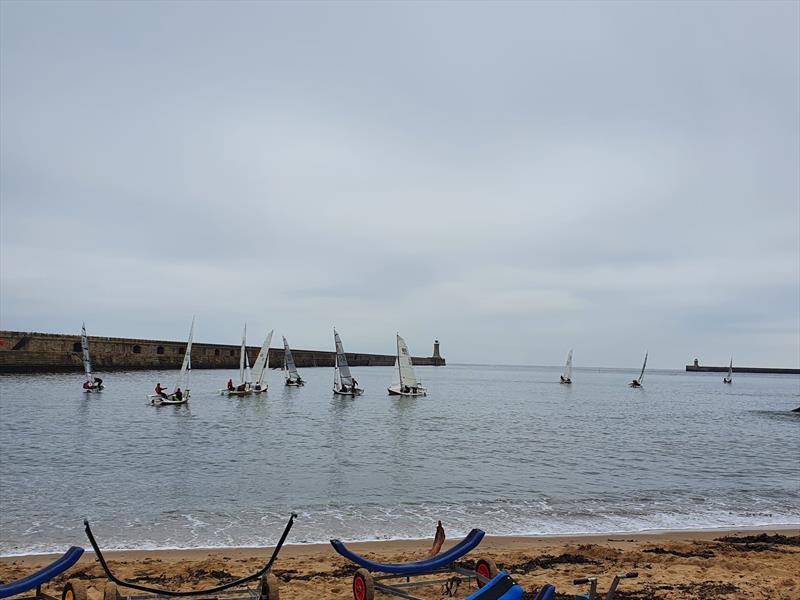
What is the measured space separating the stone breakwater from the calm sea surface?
32.4 metres

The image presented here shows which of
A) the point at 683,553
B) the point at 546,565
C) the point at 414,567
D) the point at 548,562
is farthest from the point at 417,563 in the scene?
the point at 683,553

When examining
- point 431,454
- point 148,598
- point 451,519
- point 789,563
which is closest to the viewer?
point 148,598

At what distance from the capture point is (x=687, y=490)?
1595 cm

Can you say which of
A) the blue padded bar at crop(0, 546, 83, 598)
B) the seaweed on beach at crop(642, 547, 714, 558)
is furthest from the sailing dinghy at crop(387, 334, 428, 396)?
the blue padded bar at crop(0, 546, 83, 598)

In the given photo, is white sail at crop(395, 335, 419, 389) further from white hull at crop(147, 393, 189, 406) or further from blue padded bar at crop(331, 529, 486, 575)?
blue padded bar at crop(331, 529, 486, 575)

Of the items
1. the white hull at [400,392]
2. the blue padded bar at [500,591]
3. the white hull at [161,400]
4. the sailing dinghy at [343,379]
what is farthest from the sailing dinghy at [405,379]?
the blue padded bar at [500,591]

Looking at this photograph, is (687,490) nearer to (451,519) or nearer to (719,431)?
(451,519)

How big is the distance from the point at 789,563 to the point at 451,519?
19.8 ft

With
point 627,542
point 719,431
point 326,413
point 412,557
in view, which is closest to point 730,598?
point 627,542

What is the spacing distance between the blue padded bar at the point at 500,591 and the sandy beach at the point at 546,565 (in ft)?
7.63

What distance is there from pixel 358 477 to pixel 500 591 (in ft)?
39.9

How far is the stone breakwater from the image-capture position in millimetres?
61334

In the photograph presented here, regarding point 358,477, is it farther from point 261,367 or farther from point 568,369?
point 568,369

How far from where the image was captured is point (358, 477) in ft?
54.4
